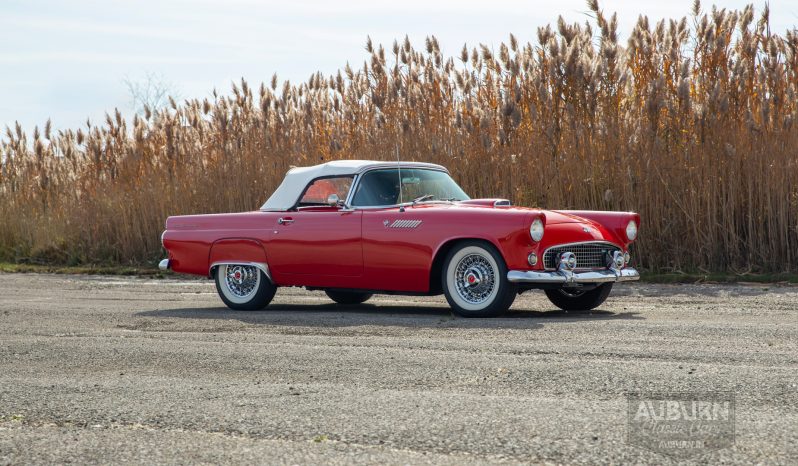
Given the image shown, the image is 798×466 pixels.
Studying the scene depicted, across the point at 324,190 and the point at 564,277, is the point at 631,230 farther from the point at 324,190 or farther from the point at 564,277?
the point at 324,190

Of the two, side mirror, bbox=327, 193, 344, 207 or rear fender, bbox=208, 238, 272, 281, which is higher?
side mirror, bbox=327, 193, 344, 207

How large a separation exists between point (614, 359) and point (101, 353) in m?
3.10

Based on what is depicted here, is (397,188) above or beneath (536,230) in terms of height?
above

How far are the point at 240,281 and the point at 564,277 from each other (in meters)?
3.23

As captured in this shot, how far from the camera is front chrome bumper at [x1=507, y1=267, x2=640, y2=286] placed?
789 cm

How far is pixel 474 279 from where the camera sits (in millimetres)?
8219

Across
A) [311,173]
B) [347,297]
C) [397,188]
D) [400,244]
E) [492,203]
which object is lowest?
[347,297]
